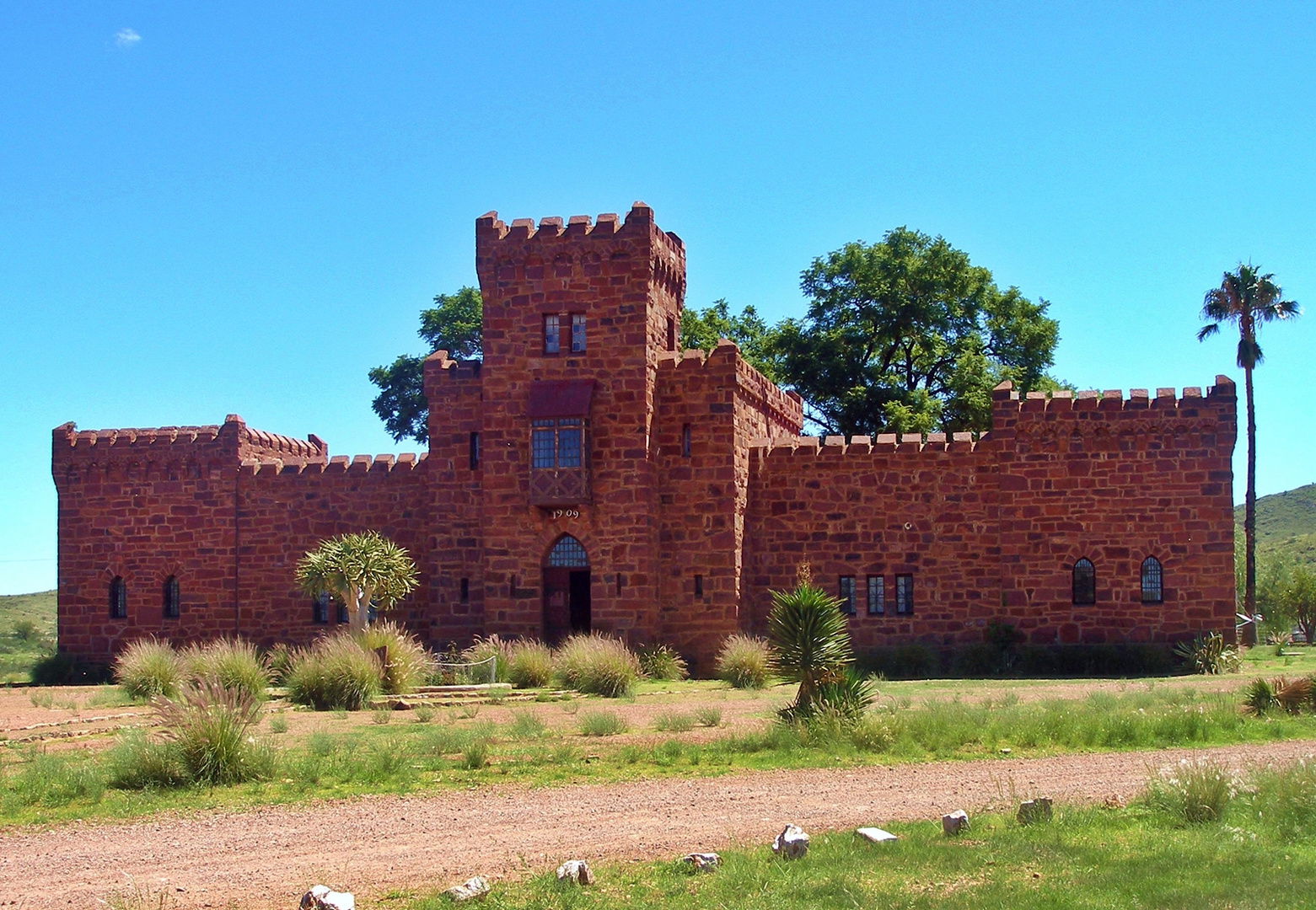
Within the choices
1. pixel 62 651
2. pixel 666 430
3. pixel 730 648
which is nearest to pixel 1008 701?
pixel 730 648

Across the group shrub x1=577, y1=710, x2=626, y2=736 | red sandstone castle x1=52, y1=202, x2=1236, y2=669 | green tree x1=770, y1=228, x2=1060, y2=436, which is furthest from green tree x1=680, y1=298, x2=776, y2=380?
shrub x1=577, y1=710, x2=626, y2=736

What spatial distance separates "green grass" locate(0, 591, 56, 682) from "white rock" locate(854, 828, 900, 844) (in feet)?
92.3

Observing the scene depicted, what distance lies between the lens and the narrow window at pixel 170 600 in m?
33.6

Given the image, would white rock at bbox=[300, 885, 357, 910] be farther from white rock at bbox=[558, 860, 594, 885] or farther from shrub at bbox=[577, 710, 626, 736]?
shrub at bbox=[577, 710, 626, 736]

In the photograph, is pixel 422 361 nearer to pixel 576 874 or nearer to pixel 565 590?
pixel 565 590

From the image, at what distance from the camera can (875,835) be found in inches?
428

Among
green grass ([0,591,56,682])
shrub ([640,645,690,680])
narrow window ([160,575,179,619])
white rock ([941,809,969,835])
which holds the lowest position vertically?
green grass ([0,591,56,682])

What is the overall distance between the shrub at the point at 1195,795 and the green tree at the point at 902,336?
30438 millimetres

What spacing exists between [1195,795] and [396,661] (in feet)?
52.7

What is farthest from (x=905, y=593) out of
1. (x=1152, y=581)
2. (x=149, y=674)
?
(x=149, y=674)

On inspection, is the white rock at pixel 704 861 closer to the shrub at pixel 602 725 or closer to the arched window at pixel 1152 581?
the shrub at pixel 602 725

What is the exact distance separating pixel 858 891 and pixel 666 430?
69.5 ft

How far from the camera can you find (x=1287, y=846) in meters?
10.5

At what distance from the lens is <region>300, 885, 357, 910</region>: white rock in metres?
9.14
